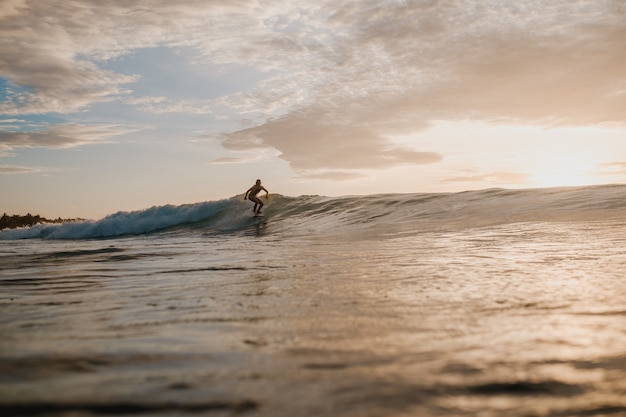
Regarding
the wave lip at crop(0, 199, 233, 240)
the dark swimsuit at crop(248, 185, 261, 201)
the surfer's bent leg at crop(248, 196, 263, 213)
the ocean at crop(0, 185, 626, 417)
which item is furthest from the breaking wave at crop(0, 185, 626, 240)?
the ocean at crop(0, 185, 626, 417)

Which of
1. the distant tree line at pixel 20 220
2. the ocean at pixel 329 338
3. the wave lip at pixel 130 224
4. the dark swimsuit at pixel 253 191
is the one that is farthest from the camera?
the distant tree line at pixel 20 220

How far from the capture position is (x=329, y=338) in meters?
2.10

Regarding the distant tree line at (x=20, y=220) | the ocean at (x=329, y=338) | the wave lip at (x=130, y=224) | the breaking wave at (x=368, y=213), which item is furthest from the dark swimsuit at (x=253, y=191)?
the ocean at (x=329, y=338)

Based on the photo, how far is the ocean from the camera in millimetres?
1409

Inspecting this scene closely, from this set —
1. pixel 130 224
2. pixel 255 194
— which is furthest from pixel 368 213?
pixel 130 224

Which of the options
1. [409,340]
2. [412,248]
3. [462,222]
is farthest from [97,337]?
[462,222]

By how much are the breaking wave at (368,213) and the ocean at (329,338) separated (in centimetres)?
550

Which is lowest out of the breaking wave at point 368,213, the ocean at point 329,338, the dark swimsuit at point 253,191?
the ocean at point 329,338

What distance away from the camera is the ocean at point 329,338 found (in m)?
1.41

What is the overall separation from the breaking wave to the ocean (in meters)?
5.50

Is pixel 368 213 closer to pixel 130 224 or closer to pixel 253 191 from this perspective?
pixel 253 191

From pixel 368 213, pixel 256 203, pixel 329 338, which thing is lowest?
pixel 329 338

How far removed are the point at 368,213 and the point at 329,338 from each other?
46.2ft

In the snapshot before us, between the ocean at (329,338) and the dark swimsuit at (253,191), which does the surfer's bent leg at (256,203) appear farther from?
the ocean at (329,338)
